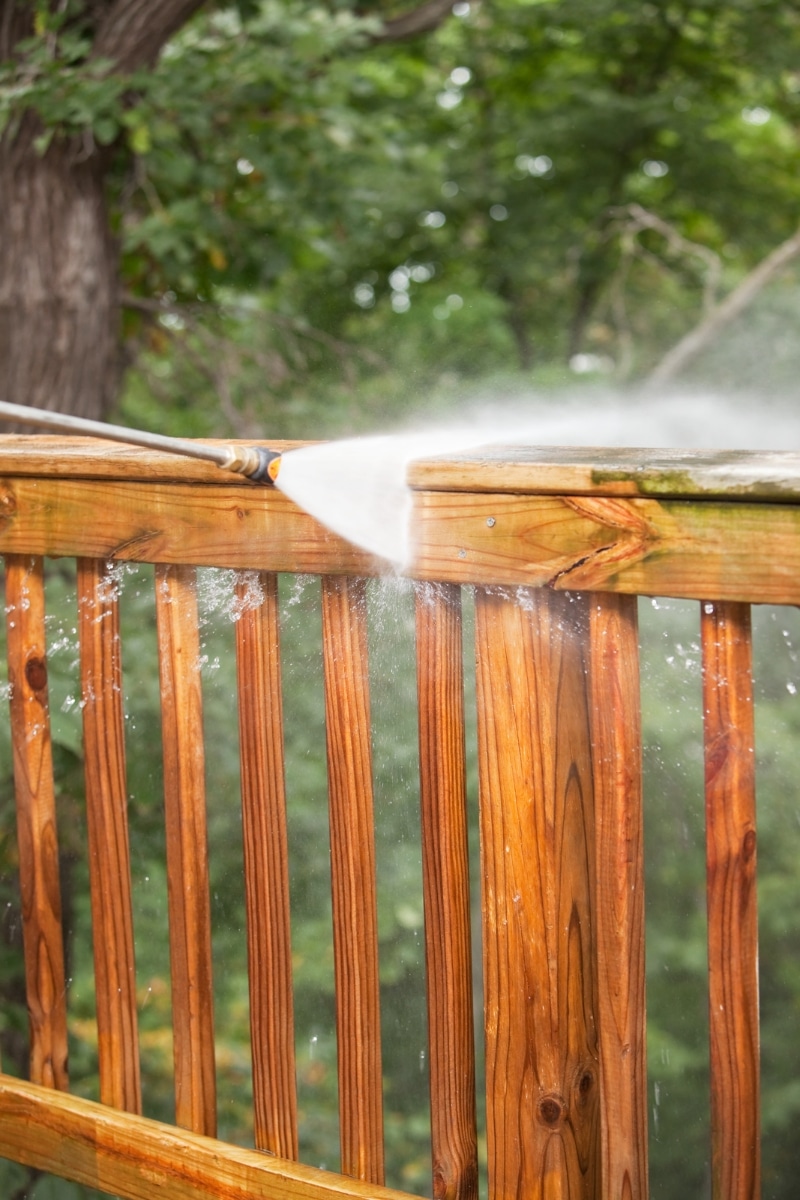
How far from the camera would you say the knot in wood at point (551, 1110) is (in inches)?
45.8

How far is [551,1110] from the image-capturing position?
117 cm

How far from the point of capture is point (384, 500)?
114 centimetres

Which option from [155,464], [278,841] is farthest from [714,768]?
[155,464]

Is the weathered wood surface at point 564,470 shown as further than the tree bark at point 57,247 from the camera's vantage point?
No

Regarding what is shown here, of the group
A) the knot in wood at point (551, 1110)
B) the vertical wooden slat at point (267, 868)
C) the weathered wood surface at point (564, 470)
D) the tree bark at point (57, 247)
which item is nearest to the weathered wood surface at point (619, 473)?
the weathered wood surface at point (564, 470)

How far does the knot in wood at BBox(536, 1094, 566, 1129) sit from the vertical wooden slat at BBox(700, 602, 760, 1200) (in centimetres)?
15

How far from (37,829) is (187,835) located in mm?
243

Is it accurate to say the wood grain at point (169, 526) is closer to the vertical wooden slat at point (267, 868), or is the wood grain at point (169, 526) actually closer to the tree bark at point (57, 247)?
the vertical wooden slat at point (267, 868)

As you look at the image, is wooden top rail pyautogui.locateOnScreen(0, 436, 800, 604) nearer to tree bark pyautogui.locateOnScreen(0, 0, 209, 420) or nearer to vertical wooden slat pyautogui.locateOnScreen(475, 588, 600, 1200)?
vertical wooden slat pyautogui.locateOnScreen(475, 588, 600, 1200)

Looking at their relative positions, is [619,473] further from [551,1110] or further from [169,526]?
[551,1110]

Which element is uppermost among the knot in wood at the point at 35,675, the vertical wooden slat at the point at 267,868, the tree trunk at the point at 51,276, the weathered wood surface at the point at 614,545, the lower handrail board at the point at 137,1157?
the tree trunk at the point at 51,276

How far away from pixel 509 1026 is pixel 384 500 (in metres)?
0.53

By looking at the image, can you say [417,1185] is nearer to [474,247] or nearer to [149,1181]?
[149,1181]

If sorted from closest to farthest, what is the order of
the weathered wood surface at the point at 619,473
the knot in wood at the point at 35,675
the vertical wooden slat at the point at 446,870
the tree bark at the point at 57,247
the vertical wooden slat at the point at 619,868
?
the weathered wood surface at the point at 619,473
the vertical wooden slat at the point at 619,868
the vertical wooden slat at the point at 446,870
the knot in wood at the point at 35,675
the tree bark at the point at 57,247
